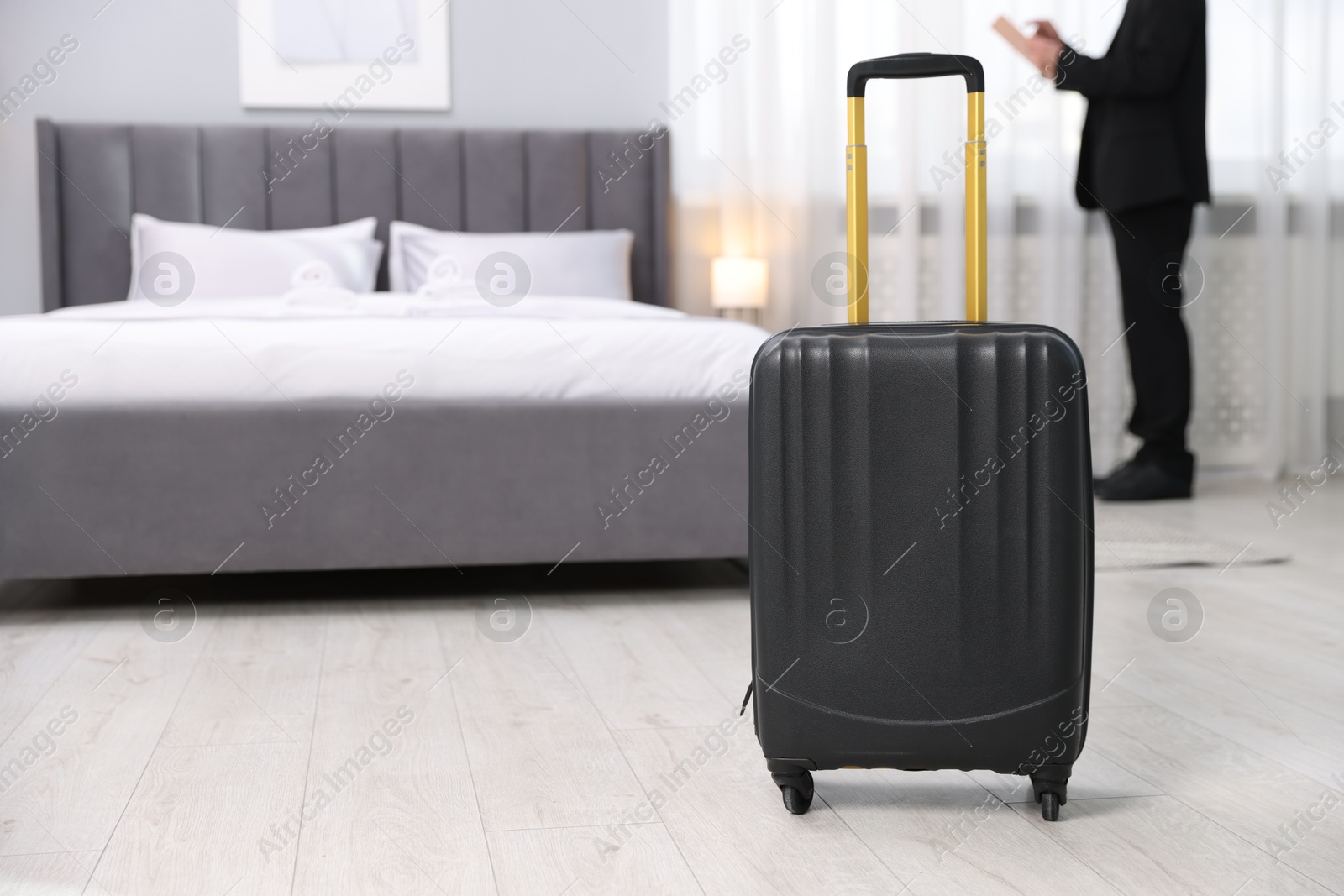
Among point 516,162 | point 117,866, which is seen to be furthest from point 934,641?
point 516,162

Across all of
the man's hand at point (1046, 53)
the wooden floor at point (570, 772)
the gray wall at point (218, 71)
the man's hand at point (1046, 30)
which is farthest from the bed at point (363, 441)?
the gray wall at point (218, 71)

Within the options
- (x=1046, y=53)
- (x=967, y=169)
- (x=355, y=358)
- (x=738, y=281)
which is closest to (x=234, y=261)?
(x=355, y=358)

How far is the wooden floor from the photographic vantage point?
45.7 inches

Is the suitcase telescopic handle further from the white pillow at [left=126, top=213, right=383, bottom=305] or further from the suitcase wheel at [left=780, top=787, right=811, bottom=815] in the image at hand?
the white pillow at [left=126, top=213, right=383, bottom=305]

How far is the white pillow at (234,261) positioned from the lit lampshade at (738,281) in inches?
45.5

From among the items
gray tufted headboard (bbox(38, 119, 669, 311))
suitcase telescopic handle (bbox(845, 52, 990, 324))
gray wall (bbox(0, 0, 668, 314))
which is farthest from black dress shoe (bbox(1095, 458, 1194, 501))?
→ suitcase telescopic handle (bbox(845, 52, 990, 324))

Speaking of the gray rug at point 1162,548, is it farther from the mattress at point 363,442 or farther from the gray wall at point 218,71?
the gray wall at point 218,71

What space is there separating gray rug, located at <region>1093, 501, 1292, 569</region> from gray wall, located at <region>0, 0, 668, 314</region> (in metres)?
2.26

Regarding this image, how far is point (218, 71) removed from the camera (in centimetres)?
Answer: 410

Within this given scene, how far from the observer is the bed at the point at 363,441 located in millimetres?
2322

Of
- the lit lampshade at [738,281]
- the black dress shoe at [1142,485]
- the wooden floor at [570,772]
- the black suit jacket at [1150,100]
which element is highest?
the black suit jacket at [1150,100]

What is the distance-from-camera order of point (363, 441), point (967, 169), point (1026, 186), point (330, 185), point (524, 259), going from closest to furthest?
1. point (967, 169)
2. point (363, 441)
3. point (524, 259)
4. point (330, 185)
5. point (1026, 186)

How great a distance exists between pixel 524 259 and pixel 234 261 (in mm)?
Answer: 878

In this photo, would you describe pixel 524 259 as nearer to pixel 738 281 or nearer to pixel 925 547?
pixel 738 281
